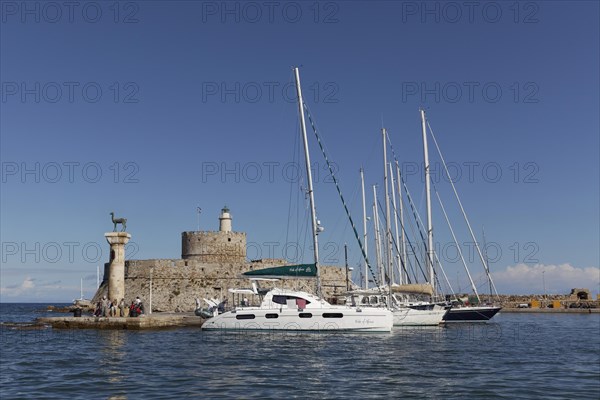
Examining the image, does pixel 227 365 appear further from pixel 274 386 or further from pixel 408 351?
pixel 408 351

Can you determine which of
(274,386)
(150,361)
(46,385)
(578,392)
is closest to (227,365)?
(150,361)

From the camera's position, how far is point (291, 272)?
29938mm

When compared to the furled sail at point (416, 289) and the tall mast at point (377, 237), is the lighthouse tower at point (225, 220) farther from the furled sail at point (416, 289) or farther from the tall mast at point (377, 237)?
the furled sail at point (416, 289)

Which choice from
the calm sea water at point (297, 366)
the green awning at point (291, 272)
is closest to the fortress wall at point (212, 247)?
the green awning at point (291, 272)

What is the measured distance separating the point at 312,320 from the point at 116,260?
12636 millimetres

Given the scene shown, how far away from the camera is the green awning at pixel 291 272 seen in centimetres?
2933

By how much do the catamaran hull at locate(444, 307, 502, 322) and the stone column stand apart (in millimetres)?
19588

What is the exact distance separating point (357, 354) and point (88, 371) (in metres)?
8.55

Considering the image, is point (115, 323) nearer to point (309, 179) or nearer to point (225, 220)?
point (309, 179)

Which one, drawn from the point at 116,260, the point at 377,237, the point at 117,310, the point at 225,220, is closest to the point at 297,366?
the point at 117,310

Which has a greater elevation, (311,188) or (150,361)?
(311,188)

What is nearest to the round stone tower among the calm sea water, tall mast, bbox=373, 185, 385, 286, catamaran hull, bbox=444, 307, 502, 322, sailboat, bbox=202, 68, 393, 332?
tall mast, bbox=373, 185, 385, 286

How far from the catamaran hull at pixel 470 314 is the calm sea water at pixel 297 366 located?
28.2ft

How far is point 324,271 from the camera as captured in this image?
166 feet
